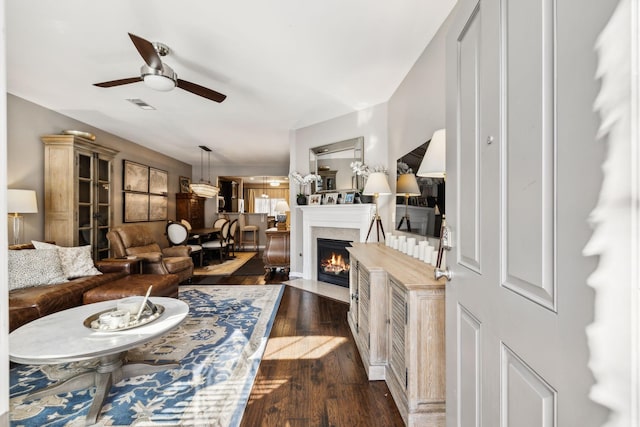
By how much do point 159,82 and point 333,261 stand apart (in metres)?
3.21

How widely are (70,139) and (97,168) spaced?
686mm

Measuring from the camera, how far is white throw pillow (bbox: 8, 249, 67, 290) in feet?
8.57

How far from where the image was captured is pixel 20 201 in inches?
116

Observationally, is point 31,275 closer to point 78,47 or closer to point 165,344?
point 165,344

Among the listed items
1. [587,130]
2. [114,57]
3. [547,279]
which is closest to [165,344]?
[114,57]

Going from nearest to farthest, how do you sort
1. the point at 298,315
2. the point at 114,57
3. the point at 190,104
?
the point at 114,57, the point at 298,315, the point at 190,104

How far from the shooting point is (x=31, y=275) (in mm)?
2689

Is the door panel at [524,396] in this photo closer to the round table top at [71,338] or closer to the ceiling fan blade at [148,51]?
the round table top at [71,338]

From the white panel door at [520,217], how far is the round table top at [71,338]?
5.58 ft

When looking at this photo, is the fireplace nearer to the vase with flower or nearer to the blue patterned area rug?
the vase with flower

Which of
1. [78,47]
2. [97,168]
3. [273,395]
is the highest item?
[78,47]

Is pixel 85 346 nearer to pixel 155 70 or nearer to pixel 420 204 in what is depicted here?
pixel 155 70

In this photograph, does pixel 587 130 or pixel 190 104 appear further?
pixel 190 104

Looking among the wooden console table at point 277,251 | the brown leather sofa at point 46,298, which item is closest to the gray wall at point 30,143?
the brown leather sofa at point 46,298
